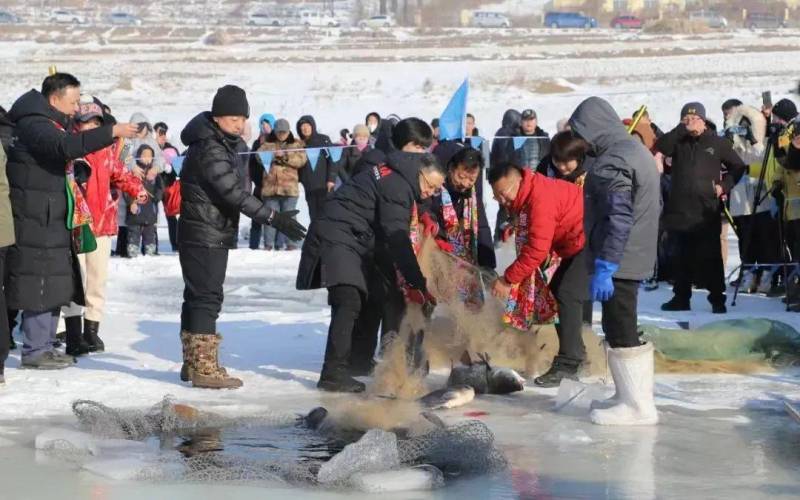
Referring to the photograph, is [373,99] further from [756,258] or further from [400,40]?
[756,258]

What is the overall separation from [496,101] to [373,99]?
13.6ft

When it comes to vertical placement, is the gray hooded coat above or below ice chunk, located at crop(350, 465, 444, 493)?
above

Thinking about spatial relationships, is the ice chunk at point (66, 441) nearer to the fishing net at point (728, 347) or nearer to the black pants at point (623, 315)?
the black pants at point (623, 315)

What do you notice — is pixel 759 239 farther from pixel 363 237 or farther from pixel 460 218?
pixel 363 237

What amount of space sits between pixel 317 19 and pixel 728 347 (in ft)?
234

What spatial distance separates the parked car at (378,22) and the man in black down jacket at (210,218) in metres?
69.5

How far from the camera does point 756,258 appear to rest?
13148 millimetres

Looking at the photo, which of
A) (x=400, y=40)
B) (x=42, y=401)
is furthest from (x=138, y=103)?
(x=42, y=401)

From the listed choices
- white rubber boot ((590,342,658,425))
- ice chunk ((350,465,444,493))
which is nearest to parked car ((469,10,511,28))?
white rubber boot ((590,342,658,425))

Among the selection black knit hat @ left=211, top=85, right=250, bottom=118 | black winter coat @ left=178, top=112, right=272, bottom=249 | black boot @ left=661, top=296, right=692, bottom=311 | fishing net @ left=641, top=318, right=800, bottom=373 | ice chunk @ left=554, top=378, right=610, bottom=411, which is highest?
black knit hat @ left=211, top=85, right=250, bottom=118

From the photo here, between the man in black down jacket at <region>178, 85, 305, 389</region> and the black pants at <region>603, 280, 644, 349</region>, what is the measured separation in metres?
1.91

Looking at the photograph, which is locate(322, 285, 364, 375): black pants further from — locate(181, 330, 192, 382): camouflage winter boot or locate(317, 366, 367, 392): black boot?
locate(181, 330, 192, 382): camouflage winter boot

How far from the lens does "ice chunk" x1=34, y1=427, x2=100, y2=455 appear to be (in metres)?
6.63

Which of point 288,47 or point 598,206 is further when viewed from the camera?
point 288,47
